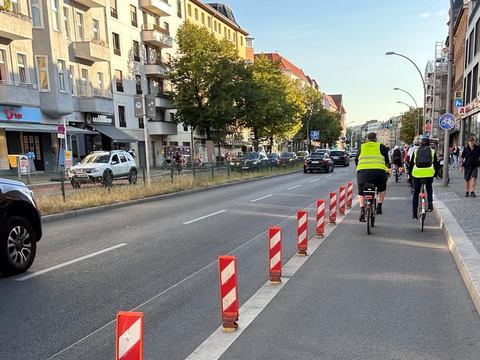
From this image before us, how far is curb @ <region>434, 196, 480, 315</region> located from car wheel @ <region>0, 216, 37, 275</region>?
587 centimetres

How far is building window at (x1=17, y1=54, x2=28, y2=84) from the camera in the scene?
79.0 ft

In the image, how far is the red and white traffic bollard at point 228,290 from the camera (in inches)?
143

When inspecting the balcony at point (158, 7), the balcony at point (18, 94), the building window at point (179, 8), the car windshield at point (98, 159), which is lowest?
the car windshield at point (98, 159)

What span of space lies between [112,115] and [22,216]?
95.1 feet

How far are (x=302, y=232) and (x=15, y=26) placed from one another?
22917 mm

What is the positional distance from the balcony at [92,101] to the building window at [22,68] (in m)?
4.83

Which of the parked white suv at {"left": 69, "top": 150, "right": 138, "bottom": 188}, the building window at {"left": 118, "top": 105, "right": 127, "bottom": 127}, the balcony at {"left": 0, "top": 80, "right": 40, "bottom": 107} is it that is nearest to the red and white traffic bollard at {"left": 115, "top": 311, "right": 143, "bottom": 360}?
the parked white suv at {"left": 69, "top": 150, "right": 138, "bottom": 188}

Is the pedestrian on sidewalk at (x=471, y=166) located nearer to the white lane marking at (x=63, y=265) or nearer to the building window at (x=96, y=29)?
the white lane marking at (x=63, y=265)

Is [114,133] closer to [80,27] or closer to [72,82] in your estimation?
[72,82]

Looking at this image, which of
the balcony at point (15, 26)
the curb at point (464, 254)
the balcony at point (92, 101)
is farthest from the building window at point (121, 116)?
the curb at point (464, 254)

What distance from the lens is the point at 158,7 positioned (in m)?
39.4

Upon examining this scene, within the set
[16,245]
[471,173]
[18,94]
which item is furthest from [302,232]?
[18,94]

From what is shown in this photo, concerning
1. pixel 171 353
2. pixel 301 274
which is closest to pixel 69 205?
pixel 301 274

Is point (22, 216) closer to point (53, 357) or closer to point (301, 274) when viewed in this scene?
point (53, 357)
